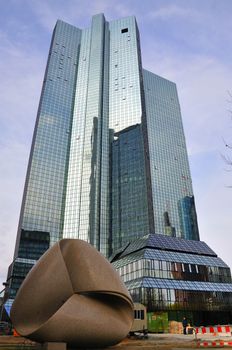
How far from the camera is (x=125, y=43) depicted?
179 meters

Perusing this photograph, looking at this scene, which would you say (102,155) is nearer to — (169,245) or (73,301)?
(169,245)

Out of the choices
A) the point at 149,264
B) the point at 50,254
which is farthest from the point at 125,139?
the point at 50,254

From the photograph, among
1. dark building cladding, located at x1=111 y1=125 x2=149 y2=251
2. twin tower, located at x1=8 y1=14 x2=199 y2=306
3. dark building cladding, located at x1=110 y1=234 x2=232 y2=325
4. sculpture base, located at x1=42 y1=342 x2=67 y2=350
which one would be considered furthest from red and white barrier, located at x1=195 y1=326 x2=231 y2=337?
twin tower, located at x1=8 y1=14 x2=199 y2=306

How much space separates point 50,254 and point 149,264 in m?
44.6

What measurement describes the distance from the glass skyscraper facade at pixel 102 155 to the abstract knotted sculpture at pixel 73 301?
362 feet

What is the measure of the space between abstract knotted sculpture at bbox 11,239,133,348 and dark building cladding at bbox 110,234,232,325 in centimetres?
4033

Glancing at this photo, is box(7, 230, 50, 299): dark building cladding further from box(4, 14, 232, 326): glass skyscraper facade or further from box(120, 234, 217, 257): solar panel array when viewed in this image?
box(120, 234, 217, 257): solar panel array

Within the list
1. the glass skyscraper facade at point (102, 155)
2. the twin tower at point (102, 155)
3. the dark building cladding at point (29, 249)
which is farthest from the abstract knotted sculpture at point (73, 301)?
the dark building cladding at point (29, 249)

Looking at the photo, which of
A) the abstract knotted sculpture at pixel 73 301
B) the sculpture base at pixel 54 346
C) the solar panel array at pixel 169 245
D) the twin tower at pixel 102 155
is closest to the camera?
the sculpture base at pixel 54 346

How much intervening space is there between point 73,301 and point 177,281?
4840 centimetres

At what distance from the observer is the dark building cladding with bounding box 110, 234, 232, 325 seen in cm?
5316

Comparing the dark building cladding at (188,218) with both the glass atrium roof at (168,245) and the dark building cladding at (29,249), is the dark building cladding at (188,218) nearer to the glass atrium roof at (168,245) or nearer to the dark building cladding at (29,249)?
the dark building cladding at (29,249)

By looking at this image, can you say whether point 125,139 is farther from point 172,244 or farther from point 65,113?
point 172,244

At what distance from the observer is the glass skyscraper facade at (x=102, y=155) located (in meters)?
129
